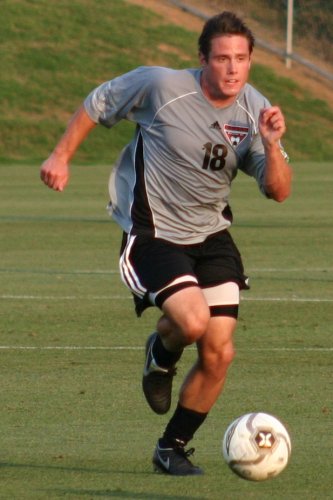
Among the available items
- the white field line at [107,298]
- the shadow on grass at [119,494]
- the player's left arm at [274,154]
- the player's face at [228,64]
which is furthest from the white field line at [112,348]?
the shadow on grass at [119,494]

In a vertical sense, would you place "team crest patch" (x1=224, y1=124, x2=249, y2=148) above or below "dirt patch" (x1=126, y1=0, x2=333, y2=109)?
above

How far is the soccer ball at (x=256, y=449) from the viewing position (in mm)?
6504

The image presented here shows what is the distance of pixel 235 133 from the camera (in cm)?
714

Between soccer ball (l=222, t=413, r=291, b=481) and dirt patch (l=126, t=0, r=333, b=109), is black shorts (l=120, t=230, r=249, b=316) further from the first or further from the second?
dirt patch (l=126, t=0, r=333, b=109)

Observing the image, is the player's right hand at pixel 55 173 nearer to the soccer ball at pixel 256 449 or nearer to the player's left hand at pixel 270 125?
the player's left hand at pixel 270 125

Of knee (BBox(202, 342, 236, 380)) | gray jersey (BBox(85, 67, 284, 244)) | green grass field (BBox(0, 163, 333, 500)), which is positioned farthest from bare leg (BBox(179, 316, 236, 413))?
gray jersey (BBox(85, 67, 284, 244))

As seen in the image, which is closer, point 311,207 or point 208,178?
point 208,178

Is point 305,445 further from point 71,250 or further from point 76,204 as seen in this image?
point 76,204

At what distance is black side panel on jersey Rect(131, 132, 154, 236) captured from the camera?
7211mm

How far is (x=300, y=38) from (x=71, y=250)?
25880 millimetres

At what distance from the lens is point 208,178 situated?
7184mm

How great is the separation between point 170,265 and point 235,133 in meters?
0.71

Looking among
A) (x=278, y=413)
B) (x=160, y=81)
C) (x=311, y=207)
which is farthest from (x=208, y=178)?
(x=311, y=207)

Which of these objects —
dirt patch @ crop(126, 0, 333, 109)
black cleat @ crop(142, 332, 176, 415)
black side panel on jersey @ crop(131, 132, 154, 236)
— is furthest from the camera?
dirt patch @ crop(126, 0, 333, 109)
